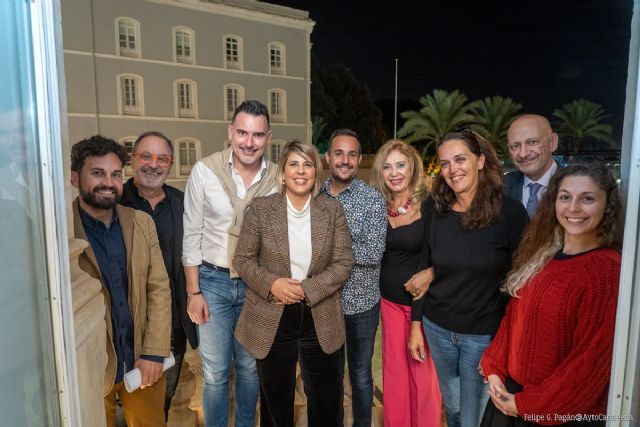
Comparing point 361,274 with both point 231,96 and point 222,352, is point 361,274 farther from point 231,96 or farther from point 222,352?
point 231,96

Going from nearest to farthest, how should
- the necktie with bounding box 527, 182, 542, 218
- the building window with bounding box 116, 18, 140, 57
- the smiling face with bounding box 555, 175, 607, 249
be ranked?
the smiling face with bounding box 555, 175, 607, 249
the necktie with bounding box 527, 182, 542, 218
the building window with bounding box 116, 18, 140, 57

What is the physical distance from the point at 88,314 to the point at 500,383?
72.3 inches

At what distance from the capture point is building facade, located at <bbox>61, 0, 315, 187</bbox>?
2042 cm

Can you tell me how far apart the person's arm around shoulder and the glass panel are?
1268 mm

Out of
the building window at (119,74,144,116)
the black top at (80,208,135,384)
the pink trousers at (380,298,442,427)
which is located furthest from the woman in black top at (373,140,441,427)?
the building window at (119,74,144,116)

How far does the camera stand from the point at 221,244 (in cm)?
277

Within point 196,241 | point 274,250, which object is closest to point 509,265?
point 274,250

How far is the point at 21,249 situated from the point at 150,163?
163cm

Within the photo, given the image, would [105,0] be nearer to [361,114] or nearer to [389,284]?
[361,114]

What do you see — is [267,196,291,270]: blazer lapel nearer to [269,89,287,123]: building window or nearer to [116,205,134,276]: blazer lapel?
[116,205,134,276]: blazer lapel

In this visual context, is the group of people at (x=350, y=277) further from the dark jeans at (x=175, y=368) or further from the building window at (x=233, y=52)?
the building window at (x=233, y=52)

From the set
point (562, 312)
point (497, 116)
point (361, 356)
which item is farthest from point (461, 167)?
point (497, 116)

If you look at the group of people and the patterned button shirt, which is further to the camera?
the patterned button shirt

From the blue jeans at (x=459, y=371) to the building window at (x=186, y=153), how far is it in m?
23.0
